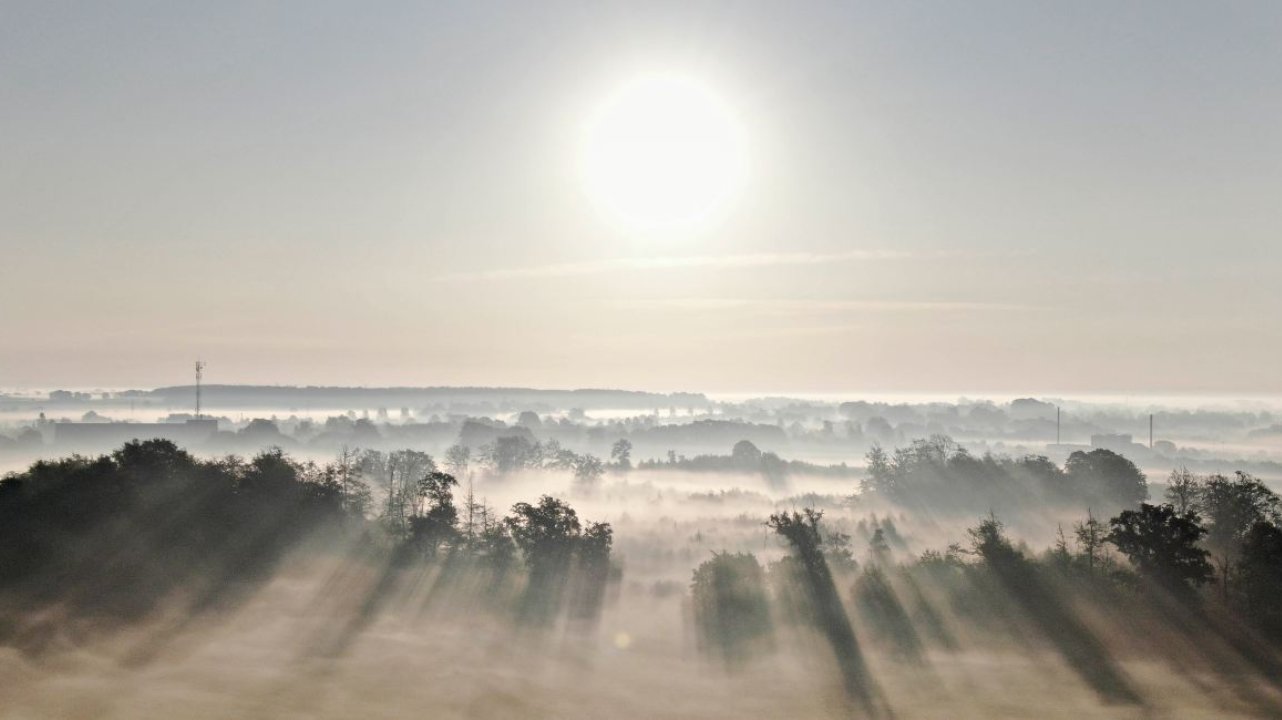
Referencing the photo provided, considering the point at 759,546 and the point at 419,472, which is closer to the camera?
the point at 759,546

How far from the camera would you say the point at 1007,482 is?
142 metres

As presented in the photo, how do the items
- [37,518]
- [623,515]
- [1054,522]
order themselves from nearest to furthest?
1. [37,518]
2. [1054,522]
3. [623,515]

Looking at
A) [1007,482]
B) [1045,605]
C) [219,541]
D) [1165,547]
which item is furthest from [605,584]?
[1007,482]

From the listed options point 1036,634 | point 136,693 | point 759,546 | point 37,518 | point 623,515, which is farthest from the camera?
point 623,515

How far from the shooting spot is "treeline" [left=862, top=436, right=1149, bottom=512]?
432 feet

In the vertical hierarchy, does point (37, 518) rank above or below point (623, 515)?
above

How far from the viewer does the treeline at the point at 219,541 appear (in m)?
65.1

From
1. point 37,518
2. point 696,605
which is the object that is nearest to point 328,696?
point 696,605

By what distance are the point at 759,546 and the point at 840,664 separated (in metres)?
52.7

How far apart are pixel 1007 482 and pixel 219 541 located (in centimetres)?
11466

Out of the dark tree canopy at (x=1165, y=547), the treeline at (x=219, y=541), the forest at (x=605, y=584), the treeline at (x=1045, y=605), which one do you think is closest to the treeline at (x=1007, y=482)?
the forest at (x=605, y=584)

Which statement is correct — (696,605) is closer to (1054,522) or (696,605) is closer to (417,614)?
(417,614)

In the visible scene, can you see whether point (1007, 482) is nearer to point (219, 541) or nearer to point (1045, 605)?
point (1045, 605)

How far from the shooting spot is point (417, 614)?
67.4 m
